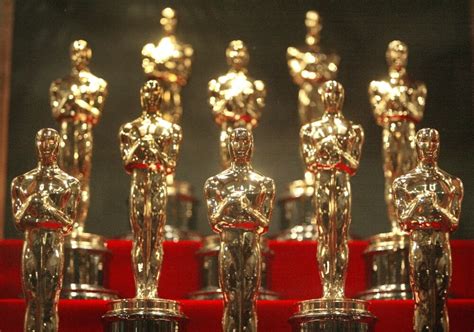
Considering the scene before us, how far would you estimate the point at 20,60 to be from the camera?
20.9ft

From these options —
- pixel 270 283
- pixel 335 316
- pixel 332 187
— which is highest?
pixel 332 187

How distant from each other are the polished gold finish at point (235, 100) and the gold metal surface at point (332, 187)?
2.01 feet

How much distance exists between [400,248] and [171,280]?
887 mm

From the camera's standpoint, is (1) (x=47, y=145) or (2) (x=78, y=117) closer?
(1) (x=47, y=145)

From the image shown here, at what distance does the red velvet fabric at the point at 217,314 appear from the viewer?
4.59m

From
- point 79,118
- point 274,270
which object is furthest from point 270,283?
point 79,118

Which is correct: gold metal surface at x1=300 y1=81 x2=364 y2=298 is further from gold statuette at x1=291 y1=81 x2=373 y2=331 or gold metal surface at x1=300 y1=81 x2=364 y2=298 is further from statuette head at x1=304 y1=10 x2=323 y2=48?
statuette head at x1=304 y1=10 x2=323 y2=48

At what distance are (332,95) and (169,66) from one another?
1.08m

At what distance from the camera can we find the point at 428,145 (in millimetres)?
4406

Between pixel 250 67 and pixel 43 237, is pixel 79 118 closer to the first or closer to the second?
pixel 43 237

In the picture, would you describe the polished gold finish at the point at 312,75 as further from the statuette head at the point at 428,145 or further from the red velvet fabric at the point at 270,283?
the statuette head at the point at 428,145

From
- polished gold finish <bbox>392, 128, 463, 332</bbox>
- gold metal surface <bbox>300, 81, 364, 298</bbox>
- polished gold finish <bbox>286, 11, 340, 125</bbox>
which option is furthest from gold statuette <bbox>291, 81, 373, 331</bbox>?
polished gold finish <bbox>286, 11, 340, 125</bbox>

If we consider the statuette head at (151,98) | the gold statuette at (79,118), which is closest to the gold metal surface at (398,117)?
the statuette head at (151,98)

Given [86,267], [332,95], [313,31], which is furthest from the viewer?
[313,31]
